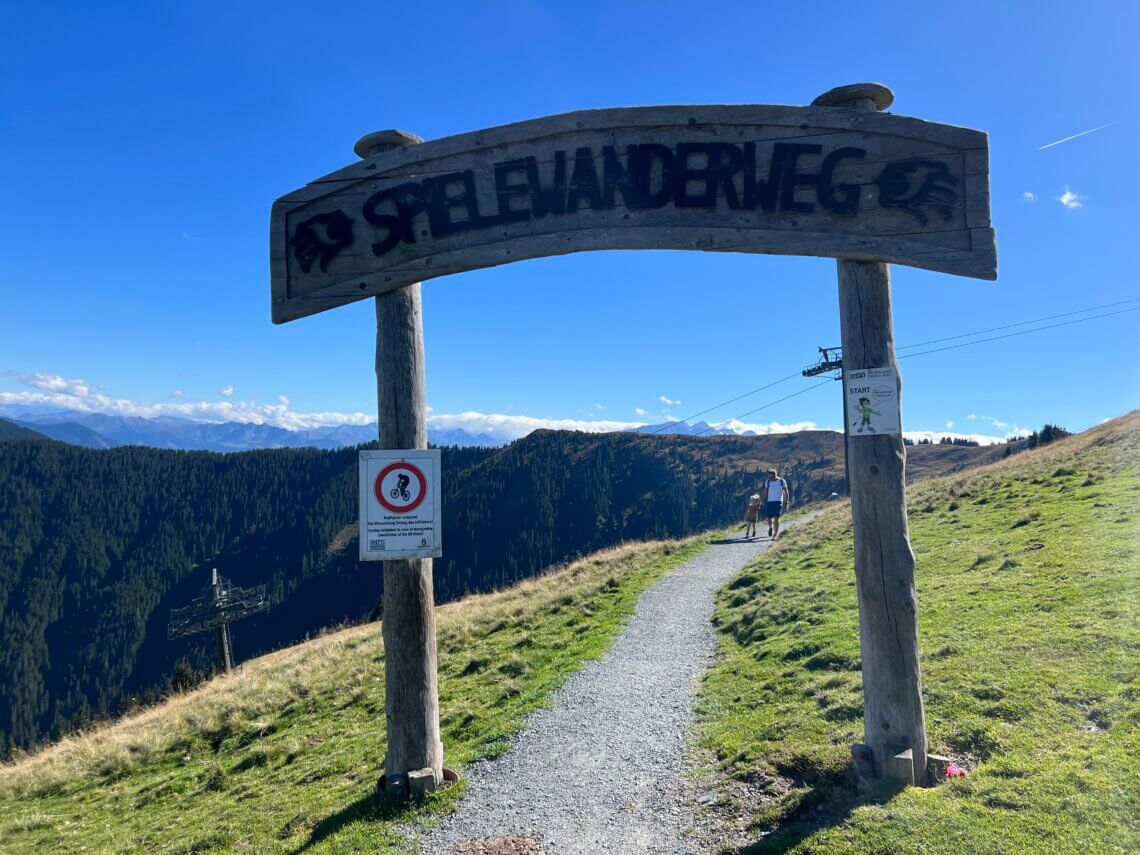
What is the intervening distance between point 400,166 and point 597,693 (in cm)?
750

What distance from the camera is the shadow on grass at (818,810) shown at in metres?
4.94

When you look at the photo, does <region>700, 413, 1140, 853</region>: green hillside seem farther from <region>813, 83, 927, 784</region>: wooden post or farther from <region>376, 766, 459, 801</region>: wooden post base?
<region>376, 766, 459, 801</region>: wooden post base

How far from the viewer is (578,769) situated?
7.12 m

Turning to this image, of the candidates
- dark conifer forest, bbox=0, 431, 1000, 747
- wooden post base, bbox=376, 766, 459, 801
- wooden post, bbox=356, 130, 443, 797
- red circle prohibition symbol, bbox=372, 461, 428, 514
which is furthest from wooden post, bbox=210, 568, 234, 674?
dark conifer forest, bbox=0, 431, 1000, 747

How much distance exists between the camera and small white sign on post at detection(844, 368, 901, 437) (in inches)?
223

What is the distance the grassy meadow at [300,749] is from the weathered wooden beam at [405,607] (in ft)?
1.48

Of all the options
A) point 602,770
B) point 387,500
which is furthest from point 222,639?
point 387,500

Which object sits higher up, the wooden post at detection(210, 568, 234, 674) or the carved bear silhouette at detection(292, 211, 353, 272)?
the carved bear silhouette at detection(292, 211, 353, 272)

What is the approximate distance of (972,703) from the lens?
649 centimetres

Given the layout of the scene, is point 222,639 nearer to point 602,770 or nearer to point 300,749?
point 300,749

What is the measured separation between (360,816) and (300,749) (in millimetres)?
5190

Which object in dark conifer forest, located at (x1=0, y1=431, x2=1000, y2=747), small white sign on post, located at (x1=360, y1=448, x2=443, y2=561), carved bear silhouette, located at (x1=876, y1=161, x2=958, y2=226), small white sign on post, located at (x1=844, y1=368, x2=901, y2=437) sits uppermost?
carved bear silhouette, located at (x1=876, y1=161, x2=958, y2=226)

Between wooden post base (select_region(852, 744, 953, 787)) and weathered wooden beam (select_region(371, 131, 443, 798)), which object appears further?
weathered wooden beam (select_region(371, 131, 443, 798))

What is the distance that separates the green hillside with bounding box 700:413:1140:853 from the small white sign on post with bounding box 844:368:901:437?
2.82 m
